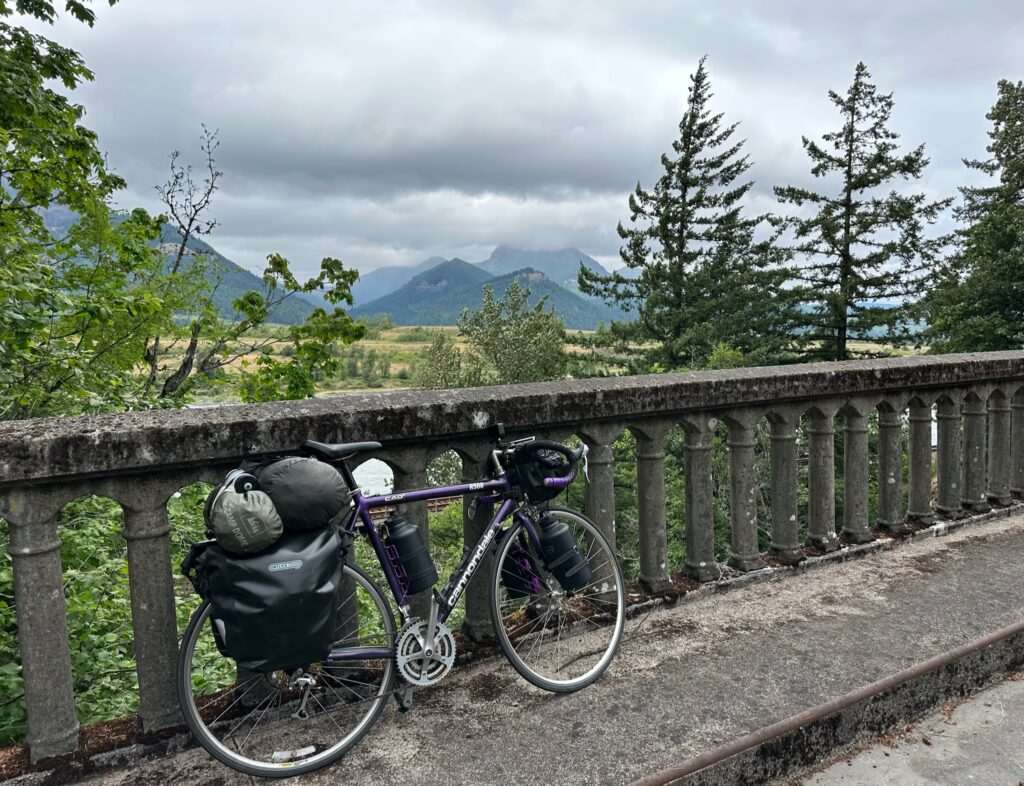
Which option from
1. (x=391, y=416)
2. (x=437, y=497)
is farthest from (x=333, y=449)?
(x=437, y=497)

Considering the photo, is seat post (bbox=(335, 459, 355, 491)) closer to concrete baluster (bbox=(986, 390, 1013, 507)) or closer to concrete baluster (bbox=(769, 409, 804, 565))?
concrete baluster (bbox=(769, 409, 804, 565))

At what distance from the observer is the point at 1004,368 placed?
4.27 meters

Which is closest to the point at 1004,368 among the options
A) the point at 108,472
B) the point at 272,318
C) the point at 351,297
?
the point at 108,472

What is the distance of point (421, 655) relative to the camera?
249 centimetres

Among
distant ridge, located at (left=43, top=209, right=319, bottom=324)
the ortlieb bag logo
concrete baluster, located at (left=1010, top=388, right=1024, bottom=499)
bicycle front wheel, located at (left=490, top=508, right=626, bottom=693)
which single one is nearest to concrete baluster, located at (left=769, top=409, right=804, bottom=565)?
bicycle front wheel, located at (left=490, top=508, right=626, bottom=693)

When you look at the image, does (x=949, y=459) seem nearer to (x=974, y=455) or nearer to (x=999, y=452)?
(x=974, y=455)

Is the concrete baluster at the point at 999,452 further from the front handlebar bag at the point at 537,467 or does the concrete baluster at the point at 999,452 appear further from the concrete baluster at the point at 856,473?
the front handlebar bag at the point at 537,467

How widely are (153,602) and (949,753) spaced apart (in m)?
2.56


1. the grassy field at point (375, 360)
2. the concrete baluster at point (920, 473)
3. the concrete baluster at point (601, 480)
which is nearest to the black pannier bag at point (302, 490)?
the concrete baluster at point (601, 480)

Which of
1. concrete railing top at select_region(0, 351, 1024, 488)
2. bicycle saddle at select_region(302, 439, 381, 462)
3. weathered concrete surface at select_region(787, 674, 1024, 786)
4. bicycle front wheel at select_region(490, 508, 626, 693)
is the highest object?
concrete railing top at select_region(0, 351, 1024, 488)

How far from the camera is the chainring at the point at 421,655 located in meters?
2.45

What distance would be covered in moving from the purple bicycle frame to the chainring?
0.15 feet

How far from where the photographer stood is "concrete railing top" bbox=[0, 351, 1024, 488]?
2.04m

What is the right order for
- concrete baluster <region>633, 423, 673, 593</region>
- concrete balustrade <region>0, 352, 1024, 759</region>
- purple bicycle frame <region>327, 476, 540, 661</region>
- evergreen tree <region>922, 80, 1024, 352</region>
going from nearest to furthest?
concrete balustrade <region>0, 352, 1024, 759</region>
purple bicycle frame <region>327, 476, 540, 661</region>
concrete baluster <region>633, 423, 673, 593</region>
evergreen tree <region>922, 80, 1024, 352</region>
